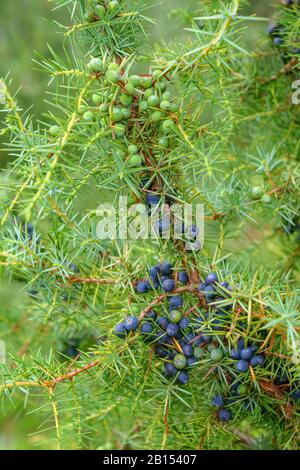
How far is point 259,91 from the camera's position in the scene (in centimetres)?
79

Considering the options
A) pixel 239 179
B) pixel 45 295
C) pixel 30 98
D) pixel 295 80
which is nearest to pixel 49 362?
pixel 45 295

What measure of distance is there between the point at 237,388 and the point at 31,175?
0.24 metres

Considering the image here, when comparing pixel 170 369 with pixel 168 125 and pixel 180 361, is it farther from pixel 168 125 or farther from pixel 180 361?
pixel 168 125

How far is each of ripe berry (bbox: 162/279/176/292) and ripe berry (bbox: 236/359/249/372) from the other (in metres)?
0.08

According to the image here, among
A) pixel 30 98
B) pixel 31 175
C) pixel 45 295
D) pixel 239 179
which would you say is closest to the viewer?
pixel 31 175

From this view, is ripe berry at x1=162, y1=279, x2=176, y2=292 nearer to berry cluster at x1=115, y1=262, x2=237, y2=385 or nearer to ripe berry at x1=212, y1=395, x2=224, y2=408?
berry cluster at x1=115, y1=262, x2=237, y2=385

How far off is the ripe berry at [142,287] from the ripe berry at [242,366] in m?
0.10

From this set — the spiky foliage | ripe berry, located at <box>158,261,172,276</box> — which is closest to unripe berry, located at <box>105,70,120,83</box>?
the spiky foliage

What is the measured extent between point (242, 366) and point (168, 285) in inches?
3.3

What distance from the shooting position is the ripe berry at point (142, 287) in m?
0.53

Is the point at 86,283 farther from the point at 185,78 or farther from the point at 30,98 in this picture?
the point at 30,98

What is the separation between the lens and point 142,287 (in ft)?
1.74

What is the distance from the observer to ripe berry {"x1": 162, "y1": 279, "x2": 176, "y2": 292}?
1.70ft

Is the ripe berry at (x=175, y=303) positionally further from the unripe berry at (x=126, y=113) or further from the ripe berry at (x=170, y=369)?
the unripe berry at (x=126, y=113)
